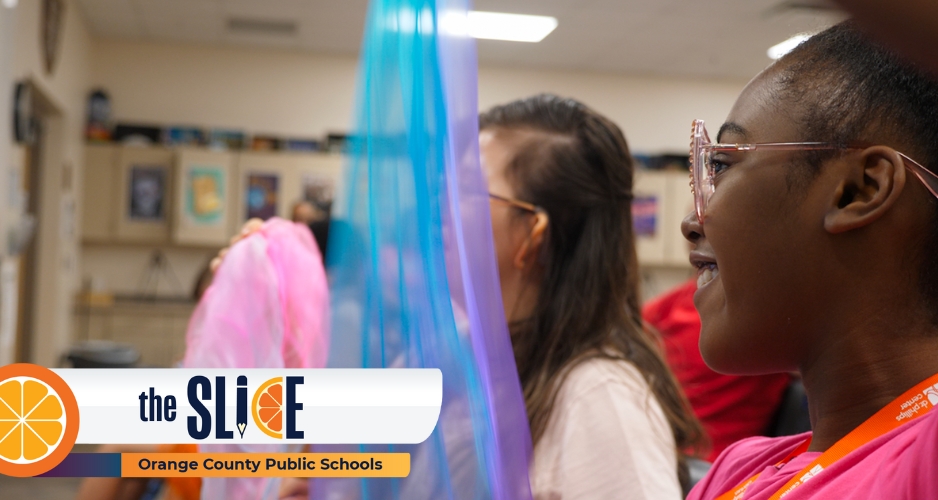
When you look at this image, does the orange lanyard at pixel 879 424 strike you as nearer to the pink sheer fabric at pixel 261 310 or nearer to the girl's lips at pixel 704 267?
the girl's lips at pixel 704 267

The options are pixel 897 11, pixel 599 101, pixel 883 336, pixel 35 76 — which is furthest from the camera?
pixel 599 101

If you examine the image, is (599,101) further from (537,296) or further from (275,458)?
(275,458)

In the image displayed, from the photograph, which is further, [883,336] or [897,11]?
[883,336]

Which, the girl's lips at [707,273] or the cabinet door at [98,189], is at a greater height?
the cabinet door at [98,189]

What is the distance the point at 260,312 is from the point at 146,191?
5.53 metres

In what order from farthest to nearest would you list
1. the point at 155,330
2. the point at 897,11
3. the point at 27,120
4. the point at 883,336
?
the point at 155,330 < the point at 27,120 < the point at 883,336 < the point at 897,11

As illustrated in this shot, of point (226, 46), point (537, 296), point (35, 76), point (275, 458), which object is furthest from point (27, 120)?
point (275, 458)

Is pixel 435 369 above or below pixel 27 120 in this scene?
below

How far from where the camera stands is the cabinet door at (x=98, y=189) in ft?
20.4

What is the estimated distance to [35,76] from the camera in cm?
455

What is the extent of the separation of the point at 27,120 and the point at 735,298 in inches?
174

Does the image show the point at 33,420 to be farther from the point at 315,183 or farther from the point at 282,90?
the point at 282,90

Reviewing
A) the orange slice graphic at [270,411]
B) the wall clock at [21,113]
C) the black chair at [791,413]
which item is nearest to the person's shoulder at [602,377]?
the orange slice graphic at [270,411]

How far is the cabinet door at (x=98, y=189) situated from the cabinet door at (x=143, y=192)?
0.21ft
